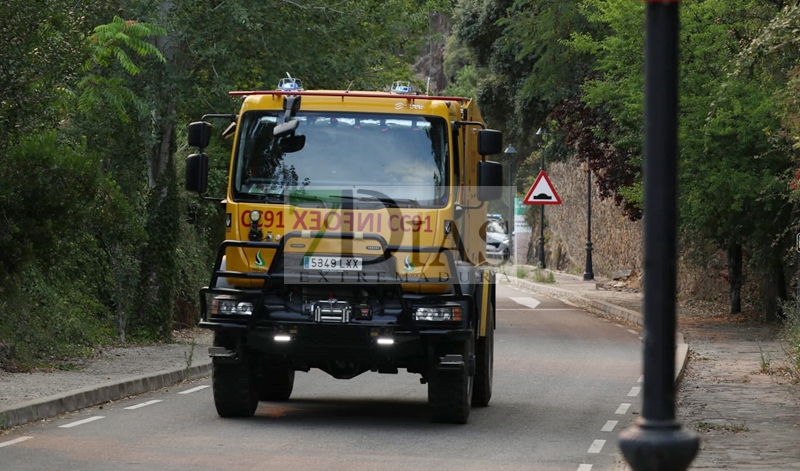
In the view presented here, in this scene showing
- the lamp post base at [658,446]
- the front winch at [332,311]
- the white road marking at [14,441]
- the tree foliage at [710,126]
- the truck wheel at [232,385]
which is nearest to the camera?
the lamp post base at [658,446]

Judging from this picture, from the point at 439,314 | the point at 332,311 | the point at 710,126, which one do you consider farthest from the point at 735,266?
the point at 332,311

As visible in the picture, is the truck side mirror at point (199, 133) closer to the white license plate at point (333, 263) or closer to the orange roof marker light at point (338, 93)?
the orange roof marker light at point (338, 93)

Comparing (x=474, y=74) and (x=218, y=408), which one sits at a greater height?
(x=474, y=74)

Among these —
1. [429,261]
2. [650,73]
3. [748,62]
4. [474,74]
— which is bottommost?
[429,261]

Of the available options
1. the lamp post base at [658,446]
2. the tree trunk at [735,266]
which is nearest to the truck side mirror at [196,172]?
A: the lamp post base at [658,446]

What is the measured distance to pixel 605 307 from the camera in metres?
33.8

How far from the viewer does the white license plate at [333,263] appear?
1258 centimetres

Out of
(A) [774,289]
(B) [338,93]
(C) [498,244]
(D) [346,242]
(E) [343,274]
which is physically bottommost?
(A) [774,289]

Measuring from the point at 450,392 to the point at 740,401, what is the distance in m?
4.07

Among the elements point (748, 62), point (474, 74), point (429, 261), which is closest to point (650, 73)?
point (429, 261)

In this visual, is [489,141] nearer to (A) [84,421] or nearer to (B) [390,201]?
(B) [390,201]

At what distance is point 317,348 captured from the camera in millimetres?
12461

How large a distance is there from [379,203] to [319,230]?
62 cm

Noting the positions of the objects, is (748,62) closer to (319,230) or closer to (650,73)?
(319,230)
